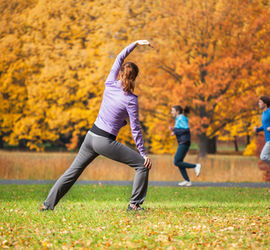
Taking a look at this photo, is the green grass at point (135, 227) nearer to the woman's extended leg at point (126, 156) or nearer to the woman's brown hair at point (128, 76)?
the woman's extended leg at point (126, 156)

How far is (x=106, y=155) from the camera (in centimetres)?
567

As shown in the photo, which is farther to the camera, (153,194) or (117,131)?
(153,194)

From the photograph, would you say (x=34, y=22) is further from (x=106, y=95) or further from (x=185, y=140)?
(x=106, y=95)

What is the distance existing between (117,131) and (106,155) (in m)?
0.35

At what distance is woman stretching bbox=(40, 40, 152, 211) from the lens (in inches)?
219

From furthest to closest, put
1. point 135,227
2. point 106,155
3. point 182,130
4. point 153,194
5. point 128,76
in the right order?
1. point 182,130
2. point 153,194
3. point 106,155
4. point 128,76
5. point 135,227

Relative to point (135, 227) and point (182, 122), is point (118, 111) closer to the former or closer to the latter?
point (135, 227)

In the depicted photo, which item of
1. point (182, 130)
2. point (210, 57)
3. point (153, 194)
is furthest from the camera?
point (210, 57)

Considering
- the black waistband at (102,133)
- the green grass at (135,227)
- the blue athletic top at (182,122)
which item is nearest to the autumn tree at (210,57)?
the blue athletic top at (182,122)

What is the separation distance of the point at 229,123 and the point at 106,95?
12.3 m

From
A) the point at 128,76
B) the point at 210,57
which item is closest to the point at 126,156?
the point at 128,76

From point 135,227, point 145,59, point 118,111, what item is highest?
point 145,59

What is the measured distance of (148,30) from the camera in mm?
16719

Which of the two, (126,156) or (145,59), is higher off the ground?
(145,59)
